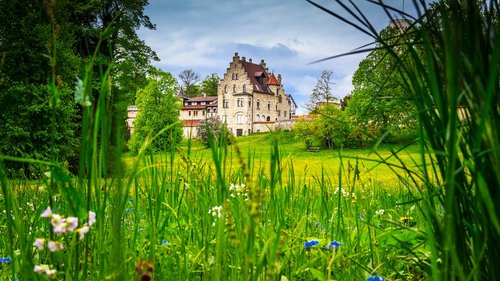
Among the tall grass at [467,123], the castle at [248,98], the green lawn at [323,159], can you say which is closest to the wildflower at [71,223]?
the green lawn at [323,159]

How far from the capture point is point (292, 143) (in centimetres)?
4938

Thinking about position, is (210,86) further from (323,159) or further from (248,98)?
(323,159)

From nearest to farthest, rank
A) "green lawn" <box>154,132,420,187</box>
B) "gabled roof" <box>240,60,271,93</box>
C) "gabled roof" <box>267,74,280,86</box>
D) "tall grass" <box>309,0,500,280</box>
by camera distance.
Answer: "tall grass" <box>309,0,500,280</box>
"green lawn" <box>154,132,420,187</box>
"gabled roof" <box>240,60,271,93</box>
"gabled roof" <box>267,74,280,86</box>

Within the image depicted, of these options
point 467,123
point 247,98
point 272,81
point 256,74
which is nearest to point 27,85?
point 467,123

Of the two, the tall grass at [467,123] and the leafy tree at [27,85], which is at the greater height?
the leafy tree at [27,85]

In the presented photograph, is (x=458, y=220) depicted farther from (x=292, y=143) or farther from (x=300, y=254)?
(x=292, y=143)

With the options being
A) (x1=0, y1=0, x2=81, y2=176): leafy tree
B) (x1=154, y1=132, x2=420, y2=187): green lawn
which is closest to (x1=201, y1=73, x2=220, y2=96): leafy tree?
(x1=154, y1=132, x2=420, y2=187): green lawn

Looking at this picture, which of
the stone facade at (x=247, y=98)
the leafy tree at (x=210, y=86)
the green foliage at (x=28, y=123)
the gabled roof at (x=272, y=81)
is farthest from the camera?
the leafy tree at (x=210, y=86)

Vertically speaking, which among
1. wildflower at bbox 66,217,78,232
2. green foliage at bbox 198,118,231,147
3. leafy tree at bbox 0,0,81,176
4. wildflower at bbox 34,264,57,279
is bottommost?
wildflower at bbox 34,264,57,279

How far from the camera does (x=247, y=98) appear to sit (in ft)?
235

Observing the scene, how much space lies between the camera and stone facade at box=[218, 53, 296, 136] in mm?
72125

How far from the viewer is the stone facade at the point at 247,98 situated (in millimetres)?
72125

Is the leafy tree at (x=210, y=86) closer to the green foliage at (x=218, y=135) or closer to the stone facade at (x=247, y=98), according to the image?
the stone facade at (x=247, y=98)

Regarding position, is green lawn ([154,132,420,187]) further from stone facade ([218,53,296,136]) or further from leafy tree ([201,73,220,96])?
leafy tree ([201,73,220,96])
